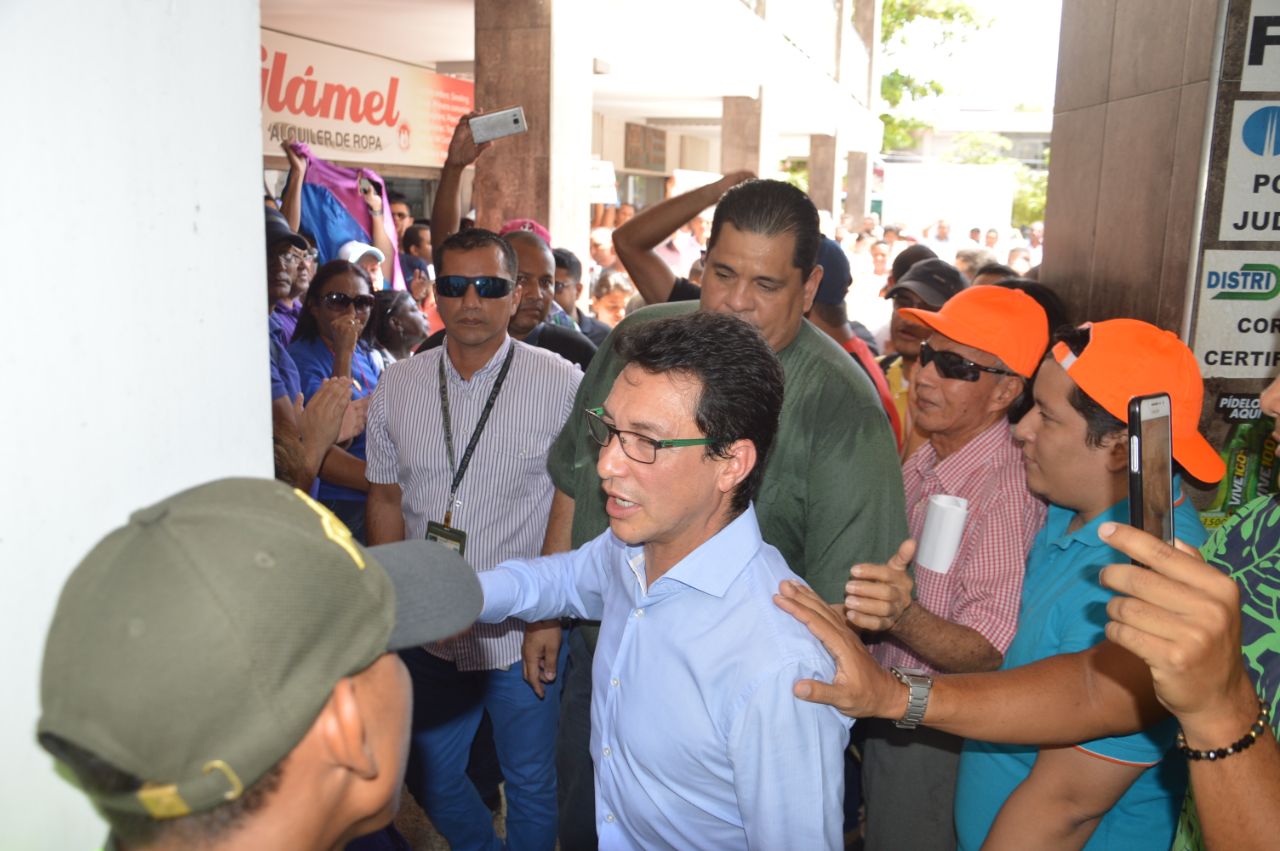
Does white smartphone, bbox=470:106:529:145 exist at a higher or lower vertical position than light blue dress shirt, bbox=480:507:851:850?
higher

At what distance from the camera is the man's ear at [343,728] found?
1.21 m

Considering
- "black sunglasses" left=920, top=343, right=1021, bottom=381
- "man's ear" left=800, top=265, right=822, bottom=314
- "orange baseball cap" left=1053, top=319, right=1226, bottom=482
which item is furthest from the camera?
"black sunglasses" left=920, top=343, right=1021, bottom=381

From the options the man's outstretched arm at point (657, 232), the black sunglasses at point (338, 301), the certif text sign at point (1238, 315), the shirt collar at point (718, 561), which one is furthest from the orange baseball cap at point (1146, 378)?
the black sunglasses at point (338, 301)

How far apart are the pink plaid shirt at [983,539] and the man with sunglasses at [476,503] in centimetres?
144

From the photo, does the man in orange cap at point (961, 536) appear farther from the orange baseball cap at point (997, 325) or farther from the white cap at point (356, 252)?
the white cap at point (356, 252)

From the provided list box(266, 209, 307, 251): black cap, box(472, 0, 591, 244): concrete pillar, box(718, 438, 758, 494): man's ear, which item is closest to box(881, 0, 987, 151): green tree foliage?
box(472, 0, 591, 244): concrete pillar

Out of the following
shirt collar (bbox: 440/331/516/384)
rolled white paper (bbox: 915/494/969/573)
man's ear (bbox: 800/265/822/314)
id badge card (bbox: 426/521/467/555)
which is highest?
man's ear (bbox: 800/265/822/314)

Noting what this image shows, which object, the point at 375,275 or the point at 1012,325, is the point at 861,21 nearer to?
the point at 375,275

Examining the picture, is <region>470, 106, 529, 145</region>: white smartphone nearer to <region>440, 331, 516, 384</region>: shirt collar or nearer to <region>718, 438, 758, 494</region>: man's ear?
<region>440, 331, 516, 384</region>: shirt collar

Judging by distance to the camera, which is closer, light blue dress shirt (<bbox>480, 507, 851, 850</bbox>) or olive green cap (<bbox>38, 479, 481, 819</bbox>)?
olive green cap (<bbox>38, 479, 481, 819</bbox>)

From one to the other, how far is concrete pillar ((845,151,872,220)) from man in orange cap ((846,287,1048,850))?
97.1 ft

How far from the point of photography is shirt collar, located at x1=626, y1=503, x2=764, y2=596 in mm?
2039

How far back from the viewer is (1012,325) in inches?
131

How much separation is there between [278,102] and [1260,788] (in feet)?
33.6
